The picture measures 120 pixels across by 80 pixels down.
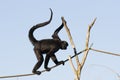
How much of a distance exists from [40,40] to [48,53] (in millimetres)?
413

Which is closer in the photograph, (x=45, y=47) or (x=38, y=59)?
(x=45, y=47)

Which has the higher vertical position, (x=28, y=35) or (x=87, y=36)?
(x=28, y=35)

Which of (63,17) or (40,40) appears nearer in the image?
(40,40)

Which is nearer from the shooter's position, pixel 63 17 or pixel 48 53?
pixel 48 53

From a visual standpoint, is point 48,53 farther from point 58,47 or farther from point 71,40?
point 71,40

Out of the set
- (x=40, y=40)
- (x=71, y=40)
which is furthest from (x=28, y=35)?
(x=71, y=40)

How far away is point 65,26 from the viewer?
371 inches

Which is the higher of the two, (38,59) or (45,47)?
(45,47)

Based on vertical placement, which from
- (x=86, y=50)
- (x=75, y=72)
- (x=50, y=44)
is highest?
(x=50, y=44)

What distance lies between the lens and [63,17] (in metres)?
9.32

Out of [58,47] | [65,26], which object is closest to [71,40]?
[65,26]

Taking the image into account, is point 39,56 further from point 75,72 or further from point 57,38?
point 75,72

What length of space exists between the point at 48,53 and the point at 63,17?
1306 mm

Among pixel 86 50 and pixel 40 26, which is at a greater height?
pixel 40 26
